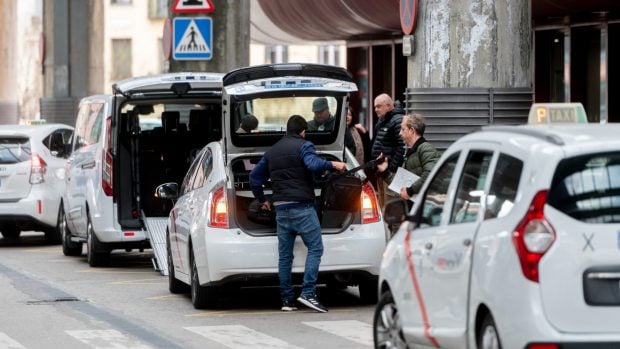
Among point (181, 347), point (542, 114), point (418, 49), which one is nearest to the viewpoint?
point (542, 114)

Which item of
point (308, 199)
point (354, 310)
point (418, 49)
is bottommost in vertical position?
point (354, 310)

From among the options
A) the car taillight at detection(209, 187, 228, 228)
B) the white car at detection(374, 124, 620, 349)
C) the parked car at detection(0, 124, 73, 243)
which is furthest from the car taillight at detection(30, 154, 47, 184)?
the white car at detection(374, 124, 620, 349)

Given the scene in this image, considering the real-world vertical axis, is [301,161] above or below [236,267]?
above

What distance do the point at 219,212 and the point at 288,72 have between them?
5.65ft

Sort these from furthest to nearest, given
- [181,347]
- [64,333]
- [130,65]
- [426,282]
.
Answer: [130,65], [64,333], [181,347], [426,282]

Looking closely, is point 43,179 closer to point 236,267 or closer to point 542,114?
point 236,267

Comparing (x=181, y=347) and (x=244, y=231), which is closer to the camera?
(x=181, y=347)

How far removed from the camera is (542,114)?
10.5 metres

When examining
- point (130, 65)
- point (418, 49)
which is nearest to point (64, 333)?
point (418, 49)

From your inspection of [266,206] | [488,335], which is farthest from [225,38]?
[488,335]

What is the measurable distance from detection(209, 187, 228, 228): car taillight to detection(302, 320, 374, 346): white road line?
1261mm

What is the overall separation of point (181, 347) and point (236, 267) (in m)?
2.21

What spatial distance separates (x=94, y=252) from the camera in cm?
1945

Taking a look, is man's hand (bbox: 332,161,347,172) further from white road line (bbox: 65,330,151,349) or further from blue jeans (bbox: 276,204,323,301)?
white road line (bbox: 65,330,151,349)
